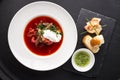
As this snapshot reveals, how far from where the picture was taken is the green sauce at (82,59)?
2415 millimetres

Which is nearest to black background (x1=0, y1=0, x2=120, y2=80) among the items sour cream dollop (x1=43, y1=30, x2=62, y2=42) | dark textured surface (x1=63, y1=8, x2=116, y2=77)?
dark textured surface (x1=63, y1=8, x2=116, y2=77)

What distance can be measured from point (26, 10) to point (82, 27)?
1.17ft

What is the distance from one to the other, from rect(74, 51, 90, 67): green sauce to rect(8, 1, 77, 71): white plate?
9cm

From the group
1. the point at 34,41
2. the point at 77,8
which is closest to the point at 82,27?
the point at 77,8

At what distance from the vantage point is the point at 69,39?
7.73 ft

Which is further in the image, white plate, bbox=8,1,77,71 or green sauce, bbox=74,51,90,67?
green sauce, bbox=74,51,90,67

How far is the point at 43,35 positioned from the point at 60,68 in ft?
0.72

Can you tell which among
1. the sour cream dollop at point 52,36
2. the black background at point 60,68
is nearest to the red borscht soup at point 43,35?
the sour cream dollop at point 52,36

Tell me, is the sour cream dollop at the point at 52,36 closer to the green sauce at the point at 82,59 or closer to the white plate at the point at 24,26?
the white plate at the point at 24,26

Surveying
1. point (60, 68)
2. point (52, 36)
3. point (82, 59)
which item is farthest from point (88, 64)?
point (52, 36)

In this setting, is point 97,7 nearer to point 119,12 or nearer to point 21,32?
point 119,12

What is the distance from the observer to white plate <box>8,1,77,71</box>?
2.31 metres

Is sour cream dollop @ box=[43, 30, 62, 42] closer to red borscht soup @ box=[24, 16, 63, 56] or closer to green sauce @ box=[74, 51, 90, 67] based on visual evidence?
red borscht soup @ box=[24, 16, 63, 56]

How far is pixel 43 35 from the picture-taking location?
238 centimetres
